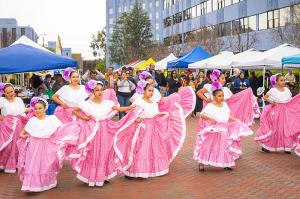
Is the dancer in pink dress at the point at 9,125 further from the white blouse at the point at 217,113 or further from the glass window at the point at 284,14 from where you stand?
the glass window at the point at 284,14

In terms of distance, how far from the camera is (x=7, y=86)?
9.12 m

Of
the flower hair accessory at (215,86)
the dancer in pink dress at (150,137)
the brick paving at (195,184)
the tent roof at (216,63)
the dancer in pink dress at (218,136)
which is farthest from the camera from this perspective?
the tent roof at (216,63)

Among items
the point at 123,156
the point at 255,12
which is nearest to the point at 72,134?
the point at 123,156

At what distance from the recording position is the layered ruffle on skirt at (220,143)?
886 cm

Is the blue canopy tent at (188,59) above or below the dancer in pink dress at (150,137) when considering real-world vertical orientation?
above

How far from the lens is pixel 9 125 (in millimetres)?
9062

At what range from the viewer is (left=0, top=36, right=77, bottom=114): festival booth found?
9.64m

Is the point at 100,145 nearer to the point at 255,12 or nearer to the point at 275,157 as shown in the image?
the point at 275,157

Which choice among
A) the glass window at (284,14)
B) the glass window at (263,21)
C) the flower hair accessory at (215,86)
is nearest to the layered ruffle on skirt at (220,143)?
the flower hair accessory at (215,86)

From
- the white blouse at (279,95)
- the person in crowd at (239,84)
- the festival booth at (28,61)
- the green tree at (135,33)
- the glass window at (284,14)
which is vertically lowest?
the white blouse at (279,95)

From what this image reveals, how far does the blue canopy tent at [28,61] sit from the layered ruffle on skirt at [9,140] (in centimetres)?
108

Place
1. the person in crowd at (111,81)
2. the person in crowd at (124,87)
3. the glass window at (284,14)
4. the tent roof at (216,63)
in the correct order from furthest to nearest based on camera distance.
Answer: the glass window at (284,14)
the tent roof at (216,63)
the person in crowd at (111,81)
the person in crowd at (124,87)

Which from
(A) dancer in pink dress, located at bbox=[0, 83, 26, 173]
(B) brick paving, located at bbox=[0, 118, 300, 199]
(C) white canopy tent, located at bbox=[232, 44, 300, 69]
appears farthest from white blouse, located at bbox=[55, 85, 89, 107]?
(C) white canopy tent, located at bbox=[232, 44, 300, 69]

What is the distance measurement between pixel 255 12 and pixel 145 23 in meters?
35.8
